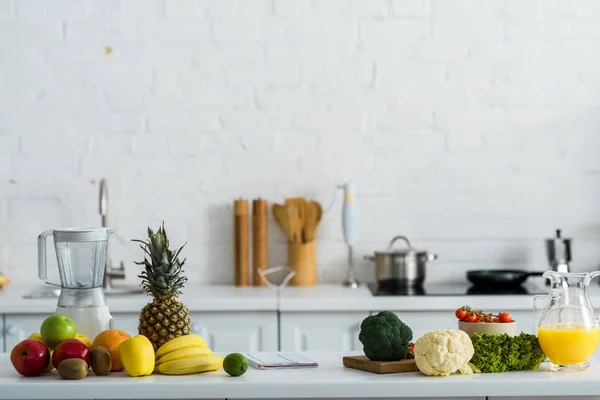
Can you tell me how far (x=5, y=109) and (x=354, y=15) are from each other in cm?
176

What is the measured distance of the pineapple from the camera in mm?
2119

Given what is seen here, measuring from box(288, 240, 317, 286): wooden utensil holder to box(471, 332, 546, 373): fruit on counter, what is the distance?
6.46 ft

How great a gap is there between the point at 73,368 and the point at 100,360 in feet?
0.25

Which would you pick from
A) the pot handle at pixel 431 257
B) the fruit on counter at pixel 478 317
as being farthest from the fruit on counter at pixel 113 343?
the pot handle at pixel 431 257

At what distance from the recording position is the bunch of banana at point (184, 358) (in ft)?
6.66

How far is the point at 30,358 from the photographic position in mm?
1988

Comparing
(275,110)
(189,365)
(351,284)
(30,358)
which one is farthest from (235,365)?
(275,110)

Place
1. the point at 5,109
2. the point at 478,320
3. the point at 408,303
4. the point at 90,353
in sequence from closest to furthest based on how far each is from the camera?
the point at 90,353 → the point at 478,320 → the point at 408,303 → the point at 5,109

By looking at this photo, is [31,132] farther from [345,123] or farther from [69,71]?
[345,123]

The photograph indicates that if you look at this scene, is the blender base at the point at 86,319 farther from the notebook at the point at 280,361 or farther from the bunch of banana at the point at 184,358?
the notebook at the point at 280,361

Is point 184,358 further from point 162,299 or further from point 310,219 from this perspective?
point 310,219

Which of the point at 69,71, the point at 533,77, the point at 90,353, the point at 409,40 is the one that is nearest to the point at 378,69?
the point at 409,40

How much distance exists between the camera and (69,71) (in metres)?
4.12

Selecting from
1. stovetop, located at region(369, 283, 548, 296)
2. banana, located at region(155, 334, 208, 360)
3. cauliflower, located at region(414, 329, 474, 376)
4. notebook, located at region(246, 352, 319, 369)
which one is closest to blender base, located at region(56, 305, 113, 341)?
banana, located at region(155, 334, 208, 360)
